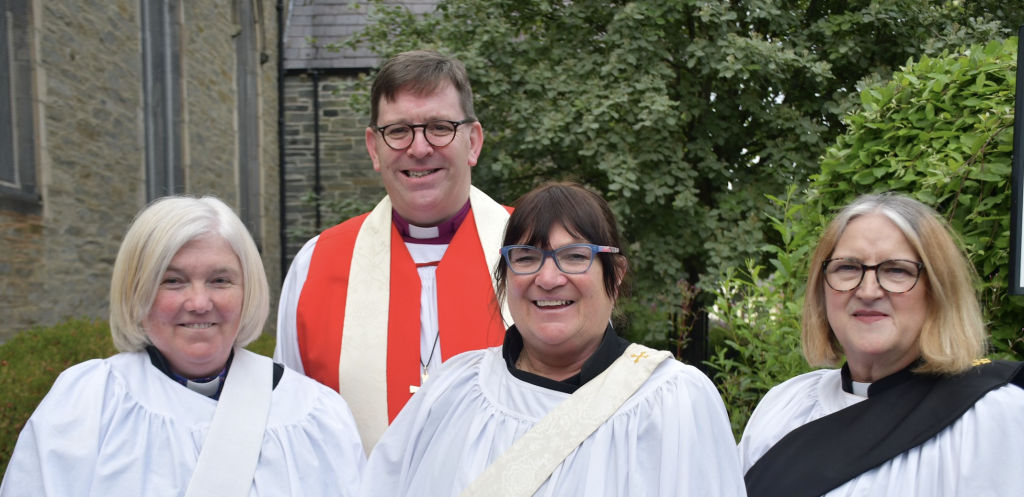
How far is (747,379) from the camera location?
3703 millimetres

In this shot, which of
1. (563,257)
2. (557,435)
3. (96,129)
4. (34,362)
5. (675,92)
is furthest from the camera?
(96,129)

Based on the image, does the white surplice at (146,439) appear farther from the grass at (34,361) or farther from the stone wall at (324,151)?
the stone wall at (324,151)

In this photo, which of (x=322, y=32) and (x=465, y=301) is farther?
(x=322, y=32)

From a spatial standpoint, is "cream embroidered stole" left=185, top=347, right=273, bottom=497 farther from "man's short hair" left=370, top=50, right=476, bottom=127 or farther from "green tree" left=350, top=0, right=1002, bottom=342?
"green tree" left=350, top=0, right=1002, bottom=342

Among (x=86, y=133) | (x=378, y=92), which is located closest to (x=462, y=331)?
(x=378, y=92)

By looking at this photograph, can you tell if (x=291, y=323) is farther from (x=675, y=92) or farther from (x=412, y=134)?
(x=675, y=92)

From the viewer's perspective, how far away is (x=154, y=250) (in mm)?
2043

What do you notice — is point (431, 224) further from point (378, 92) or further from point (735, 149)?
point (735, 149)

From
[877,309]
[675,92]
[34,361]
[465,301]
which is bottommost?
[34,361]

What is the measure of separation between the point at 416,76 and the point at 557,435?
1.40 meters

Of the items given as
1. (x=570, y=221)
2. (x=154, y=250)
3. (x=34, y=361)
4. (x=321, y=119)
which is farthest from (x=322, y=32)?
(x=570, y=221)

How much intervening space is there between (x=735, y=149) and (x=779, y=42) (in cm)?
124

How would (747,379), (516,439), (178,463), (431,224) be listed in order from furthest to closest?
(747,379) < (431,224) < (178,463) < (516,439)

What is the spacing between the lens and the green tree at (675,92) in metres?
7.10
